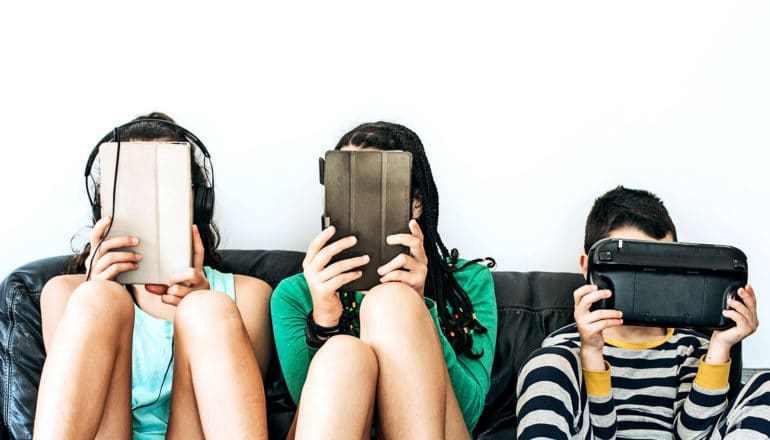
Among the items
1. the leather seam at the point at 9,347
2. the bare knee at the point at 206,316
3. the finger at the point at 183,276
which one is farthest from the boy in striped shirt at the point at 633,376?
the leather seam at the point at 9,347

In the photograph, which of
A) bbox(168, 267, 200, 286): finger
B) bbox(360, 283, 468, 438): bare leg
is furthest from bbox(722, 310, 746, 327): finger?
bbox(168, 267, 200, 286): finger

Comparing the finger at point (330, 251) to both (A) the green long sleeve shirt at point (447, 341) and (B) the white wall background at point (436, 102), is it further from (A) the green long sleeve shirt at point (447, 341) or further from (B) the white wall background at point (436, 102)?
(B) the white wall background at point (436, 102)

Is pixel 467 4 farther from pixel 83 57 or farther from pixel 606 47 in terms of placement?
pixel 83 57

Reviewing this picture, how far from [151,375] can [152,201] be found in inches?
13.2

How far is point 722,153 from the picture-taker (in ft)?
6.15

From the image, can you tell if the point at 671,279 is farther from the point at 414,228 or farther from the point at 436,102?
the point at 436,102

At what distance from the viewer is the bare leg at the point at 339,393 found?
3.56ft

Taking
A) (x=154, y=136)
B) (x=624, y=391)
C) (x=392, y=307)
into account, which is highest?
(x=154, y=136)

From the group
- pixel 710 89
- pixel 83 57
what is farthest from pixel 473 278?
pixel 83 57

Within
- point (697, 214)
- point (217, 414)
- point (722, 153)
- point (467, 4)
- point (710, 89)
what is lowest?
point (217, 414)

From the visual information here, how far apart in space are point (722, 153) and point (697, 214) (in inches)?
6.1

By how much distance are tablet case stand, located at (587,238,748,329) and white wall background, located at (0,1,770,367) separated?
0.51m

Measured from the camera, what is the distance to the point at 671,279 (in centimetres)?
138

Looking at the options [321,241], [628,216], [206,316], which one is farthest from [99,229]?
[628,216]
